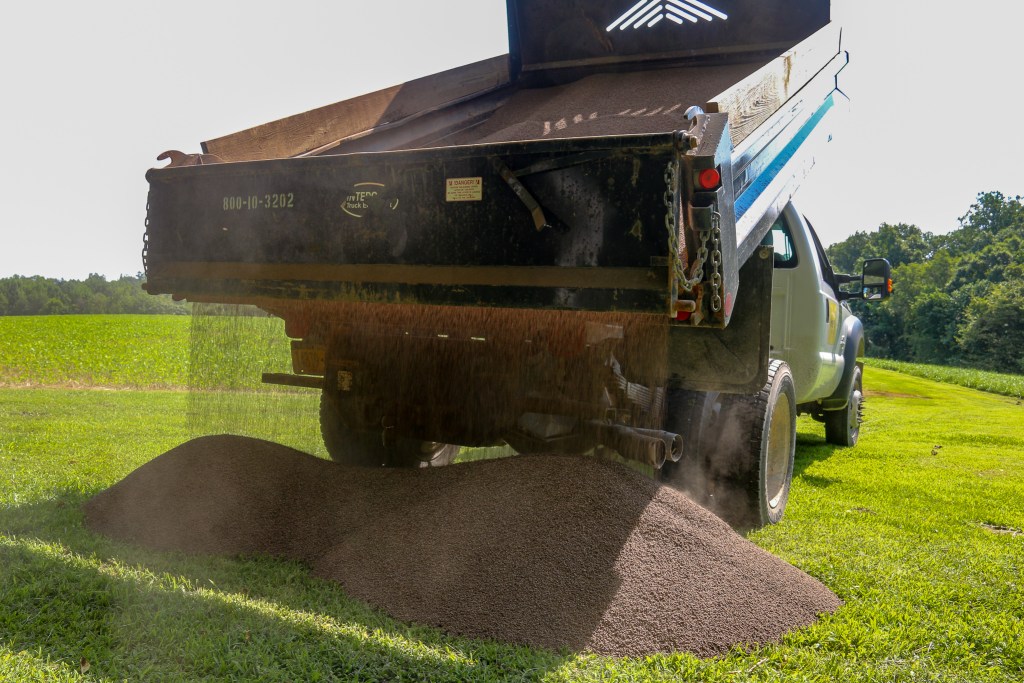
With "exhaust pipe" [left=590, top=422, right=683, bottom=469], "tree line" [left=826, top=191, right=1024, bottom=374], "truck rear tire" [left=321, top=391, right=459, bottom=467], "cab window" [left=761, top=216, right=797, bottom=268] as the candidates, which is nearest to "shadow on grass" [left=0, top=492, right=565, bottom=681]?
"exhaust pipe" [left=590, top=422, right=683, bottom=469]

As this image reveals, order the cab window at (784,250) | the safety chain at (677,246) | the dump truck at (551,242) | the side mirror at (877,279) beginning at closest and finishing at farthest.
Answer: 1. the safety chain at (677,246)
2. the dump truck at (551,242)
3. the cab window at (784,250)
4. the side mirror at (877,279)

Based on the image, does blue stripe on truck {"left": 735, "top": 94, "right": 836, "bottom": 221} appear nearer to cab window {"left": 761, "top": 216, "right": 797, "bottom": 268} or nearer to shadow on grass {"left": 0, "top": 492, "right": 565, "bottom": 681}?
cab window {"left": 761, "top": 216, "right": 797, "bottom": 268}

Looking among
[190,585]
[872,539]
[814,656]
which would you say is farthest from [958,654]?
[190,585]

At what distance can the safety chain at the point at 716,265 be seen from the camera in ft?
10.4

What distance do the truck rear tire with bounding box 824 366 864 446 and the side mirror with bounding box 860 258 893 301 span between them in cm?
118

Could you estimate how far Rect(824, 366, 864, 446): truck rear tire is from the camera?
8477 mm

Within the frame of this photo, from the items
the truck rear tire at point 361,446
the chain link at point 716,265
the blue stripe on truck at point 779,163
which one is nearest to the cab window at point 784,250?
the blue stripe on truck at point 779,163

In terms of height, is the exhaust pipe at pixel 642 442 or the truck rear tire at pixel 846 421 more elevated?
the exhaust pipe at pixel 642 442

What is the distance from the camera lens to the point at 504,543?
11.5 feet

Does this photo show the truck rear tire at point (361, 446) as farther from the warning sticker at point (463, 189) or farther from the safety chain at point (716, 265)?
the safety chain at point (716, 265)

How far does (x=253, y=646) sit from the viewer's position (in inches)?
114

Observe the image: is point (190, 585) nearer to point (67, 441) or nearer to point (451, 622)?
point (451, 622)

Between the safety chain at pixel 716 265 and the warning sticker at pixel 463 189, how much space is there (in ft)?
3.35

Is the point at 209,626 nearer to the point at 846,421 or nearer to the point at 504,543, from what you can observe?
the point at 504,543
